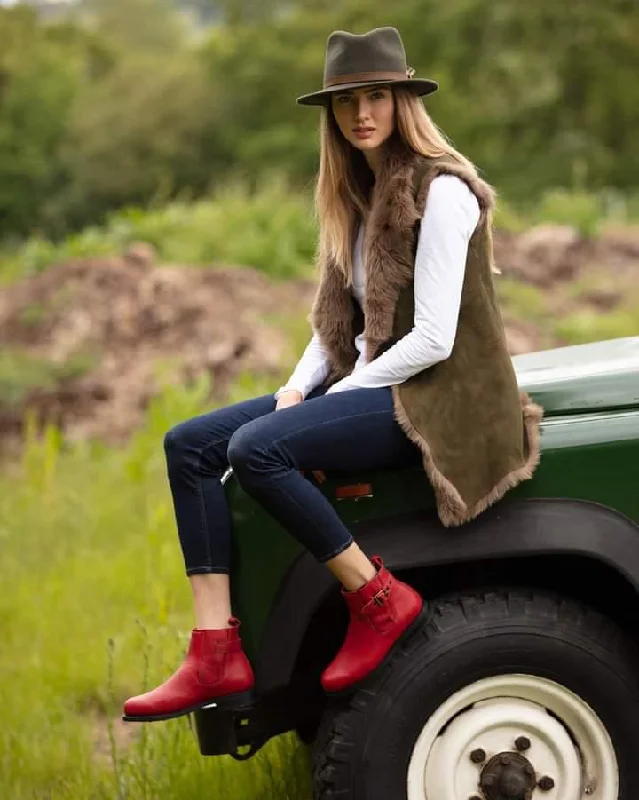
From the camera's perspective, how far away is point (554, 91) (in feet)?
105

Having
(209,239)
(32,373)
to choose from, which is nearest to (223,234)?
(209,239)

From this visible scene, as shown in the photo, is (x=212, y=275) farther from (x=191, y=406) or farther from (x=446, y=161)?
(x=446, y=161)

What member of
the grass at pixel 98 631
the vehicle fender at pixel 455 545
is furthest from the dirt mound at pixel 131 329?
the vehicle fender at pixel 455 545

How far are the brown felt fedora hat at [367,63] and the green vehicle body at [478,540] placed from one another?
828 millimetres

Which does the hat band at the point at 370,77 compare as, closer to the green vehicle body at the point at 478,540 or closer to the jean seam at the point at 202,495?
the green vehicle body at the point at 478,540

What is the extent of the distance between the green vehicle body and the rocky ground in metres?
6.32

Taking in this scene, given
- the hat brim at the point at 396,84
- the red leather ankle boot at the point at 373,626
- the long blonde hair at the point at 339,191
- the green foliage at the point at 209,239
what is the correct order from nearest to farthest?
1. the red leather ankle boot at the point at 373,626
2. the hat brim at the point at 396,84
3. the long blonde hair at the point at 339,191
4. the green foliage at the point at 209,239

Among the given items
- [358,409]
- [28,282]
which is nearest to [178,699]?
[358,409]

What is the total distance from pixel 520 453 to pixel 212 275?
8368 millimetres

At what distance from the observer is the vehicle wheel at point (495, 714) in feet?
8.69

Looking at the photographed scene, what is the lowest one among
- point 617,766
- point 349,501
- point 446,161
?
point 617,766

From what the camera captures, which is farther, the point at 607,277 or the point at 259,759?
the point at 607,277

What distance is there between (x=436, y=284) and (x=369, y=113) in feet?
1.68

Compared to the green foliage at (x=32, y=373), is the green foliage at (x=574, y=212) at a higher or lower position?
higher
